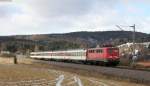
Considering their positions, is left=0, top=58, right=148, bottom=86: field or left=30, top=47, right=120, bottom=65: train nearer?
left=0, top=58, right=148, bottom=86: field

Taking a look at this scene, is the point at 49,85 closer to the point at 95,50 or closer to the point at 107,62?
the point at 107,62

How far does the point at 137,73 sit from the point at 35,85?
16976 millimetres

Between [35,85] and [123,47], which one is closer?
[35,85]

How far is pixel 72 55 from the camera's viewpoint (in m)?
97.3

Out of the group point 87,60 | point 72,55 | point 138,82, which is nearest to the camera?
point 138,82

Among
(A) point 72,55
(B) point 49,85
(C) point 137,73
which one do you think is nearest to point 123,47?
(A) point 72,55

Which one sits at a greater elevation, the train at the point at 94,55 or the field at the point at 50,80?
the train at the point at 94,55

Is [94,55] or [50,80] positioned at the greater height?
[94,55]

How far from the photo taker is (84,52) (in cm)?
8394

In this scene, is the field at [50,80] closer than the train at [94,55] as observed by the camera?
Yes

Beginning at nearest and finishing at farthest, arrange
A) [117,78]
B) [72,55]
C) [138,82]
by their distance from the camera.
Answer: [138,82] → [117,78] → [72,55]

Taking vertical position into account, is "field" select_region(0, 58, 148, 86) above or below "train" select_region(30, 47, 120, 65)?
below

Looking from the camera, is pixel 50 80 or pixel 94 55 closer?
pixel 50 80

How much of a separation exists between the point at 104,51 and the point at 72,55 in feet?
84.5
